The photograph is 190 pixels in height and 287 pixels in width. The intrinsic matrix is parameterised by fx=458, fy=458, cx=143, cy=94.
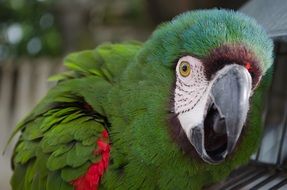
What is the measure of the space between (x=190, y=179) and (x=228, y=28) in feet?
1.22

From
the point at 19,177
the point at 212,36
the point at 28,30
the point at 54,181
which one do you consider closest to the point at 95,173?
the point at 54,181

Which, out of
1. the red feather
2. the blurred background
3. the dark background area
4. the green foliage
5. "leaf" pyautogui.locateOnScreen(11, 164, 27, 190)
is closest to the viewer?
the red feather

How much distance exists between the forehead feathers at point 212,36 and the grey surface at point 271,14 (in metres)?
0.03

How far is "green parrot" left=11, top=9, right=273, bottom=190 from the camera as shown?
0.88m

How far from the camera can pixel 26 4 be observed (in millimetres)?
4176

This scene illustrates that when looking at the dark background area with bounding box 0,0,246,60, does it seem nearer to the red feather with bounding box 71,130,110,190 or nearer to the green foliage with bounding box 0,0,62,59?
the green foliage with bounding box 0,0,62,59

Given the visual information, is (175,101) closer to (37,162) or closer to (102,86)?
(102,86)

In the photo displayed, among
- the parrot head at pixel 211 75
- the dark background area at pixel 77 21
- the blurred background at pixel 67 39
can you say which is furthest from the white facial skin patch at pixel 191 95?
the blurred background at pixel 67 39

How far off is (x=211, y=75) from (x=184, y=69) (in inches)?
3.3

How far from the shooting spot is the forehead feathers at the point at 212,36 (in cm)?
90

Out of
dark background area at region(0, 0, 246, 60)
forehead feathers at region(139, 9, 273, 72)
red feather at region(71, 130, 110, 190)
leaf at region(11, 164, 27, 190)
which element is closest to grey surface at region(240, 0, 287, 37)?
forehead feathers at region(139, 9, 273, 72)

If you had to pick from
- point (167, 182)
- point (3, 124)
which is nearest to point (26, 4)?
point (3, 124)

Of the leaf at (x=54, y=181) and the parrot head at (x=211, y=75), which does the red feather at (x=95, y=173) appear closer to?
the leaf at (x=54, y=181)

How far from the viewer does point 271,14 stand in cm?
99
